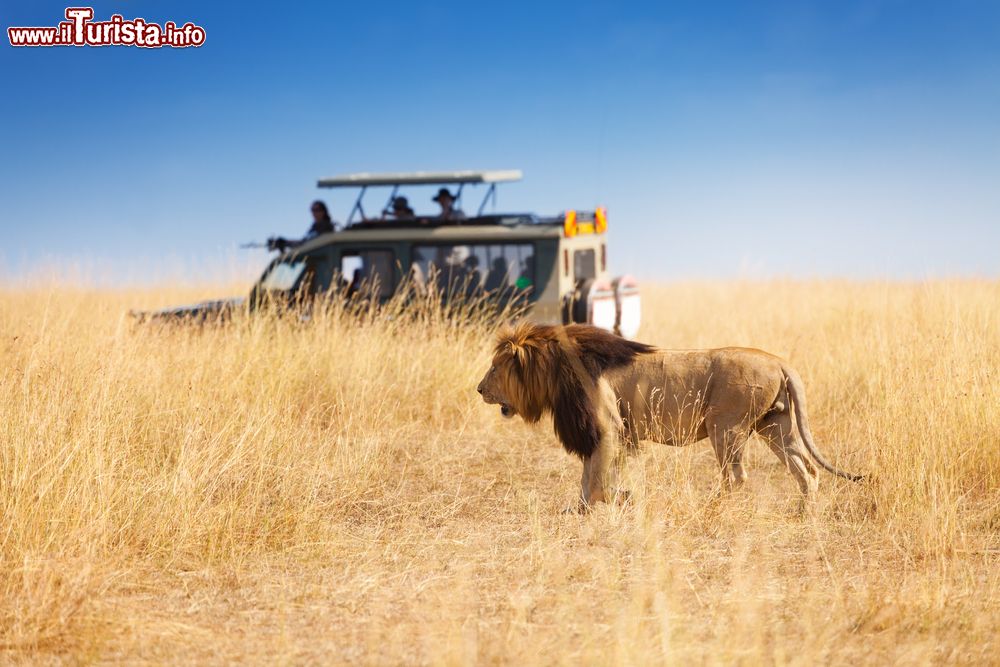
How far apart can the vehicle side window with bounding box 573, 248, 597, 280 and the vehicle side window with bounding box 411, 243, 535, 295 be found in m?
0.77

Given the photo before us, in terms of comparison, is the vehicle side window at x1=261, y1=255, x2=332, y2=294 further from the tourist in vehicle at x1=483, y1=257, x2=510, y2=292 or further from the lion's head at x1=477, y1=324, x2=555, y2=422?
the lion's head at x1=477, y1=324, x2=555, y2=422

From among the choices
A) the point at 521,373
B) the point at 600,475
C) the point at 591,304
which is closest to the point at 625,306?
the point at 591,304

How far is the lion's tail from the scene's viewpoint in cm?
561

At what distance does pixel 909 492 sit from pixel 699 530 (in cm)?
126

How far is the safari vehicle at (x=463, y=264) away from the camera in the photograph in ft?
34.6

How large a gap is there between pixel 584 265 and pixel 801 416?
610 cm

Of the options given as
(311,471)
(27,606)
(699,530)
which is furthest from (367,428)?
(27,606)

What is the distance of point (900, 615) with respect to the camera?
402 centimetres

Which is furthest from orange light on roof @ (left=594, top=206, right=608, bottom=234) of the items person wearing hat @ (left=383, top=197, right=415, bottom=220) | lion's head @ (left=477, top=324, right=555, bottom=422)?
lion's head @ (left=477, top=324, right=555, bottom=422)

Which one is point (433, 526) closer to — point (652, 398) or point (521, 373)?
point (521, 373)

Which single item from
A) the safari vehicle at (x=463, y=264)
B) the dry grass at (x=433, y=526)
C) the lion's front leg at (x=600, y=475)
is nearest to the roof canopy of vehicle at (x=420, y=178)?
the safari vehicle at (x=463, y=264)

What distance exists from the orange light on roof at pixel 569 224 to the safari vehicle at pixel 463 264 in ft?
0.04

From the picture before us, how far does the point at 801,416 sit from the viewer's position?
561cm

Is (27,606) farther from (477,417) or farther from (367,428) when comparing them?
(477,417)
